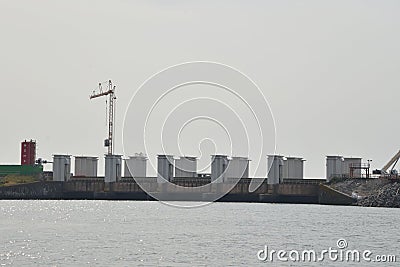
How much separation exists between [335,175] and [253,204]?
1808 centimetres

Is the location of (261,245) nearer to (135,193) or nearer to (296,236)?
(296,236)

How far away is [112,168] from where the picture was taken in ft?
500

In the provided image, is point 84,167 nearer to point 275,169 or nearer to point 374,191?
point 275,169

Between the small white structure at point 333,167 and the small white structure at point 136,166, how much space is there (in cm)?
3379

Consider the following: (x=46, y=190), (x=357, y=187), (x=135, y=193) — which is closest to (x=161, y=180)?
(x=135, y=193)

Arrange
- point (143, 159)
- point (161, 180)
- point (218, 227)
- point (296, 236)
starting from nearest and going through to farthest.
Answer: point (296, 236)
point (218, 227)
point (161, 180)
point (143, 159)

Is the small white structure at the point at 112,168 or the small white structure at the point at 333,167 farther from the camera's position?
the small white structure at the point at 112,168

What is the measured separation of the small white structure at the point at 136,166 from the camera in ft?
526

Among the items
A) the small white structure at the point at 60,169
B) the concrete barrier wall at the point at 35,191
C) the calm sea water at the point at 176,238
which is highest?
the small white structure at the point at 60,169

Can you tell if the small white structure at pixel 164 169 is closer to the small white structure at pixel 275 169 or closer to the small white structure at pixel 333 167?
the small white structure at pixel 275 169

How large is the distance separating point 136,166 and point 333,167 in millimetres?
36932

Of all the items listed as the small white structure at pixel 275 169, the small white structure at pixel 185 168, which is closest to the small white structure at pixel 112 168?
the small white structure at pixel 185 168

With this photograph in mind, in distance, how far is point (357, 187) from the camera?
12975cm

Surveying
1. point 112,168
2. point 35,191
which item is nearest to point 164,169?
point 112,168
